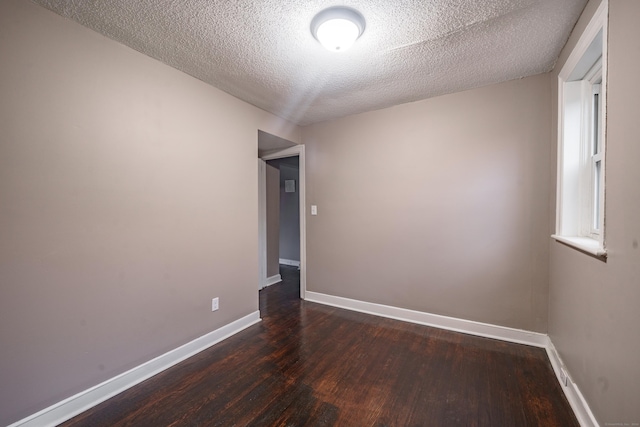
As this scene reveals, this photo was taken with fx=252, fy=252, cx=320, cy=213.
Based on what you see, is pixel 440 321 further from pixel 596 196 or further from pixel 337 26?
pixel 337 26

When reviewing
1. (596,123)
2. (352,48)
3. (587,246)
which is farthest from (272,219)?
(596,123)

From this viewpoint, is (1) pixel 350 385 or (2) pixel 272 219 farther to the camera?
(2) pixel 272 219

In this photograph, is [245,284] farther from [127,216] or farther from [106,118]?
[106,118]

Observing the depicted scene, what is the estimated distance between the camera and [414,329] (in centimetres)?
261

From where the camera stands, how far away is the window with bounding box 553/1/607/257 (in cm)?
169

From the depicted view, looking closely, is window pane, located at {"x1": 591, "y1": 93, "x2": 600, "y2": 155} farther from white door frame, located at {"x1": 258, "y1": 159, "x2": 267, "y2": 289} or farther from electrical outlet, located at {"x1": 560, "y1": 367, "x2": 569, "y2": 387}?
white door frame, located at {"x1": 258, "y1": 159, "x2": 267, "y2": 289}

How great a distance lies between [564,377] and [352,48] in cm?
270

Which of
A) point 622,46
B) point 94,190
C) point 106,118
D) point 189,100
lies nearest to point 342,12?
point 622,46

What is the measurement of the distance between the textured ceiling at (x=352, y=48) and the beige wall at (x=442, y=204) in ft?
1.16

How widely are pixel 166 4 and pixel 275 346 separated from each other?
260 centimetres

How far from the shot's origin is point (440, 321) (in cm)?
264

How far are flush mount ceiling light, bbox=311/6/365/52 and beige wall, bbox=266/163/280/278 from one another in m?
2.67

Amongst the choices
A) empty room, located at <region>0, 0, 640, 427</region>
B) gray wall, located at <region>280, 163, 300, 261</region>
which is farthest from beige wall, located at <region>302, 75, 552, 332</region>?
gray wall, located at <region>280, 163, 300, 261</region>

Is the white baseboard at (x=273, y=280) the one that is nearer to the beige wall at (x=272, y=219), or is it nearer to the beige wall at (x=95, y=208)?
the beige wall at (x=272, y=219)
